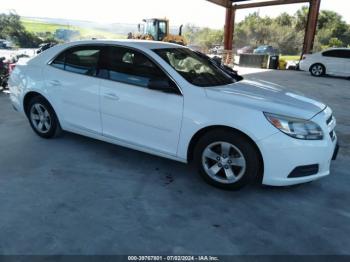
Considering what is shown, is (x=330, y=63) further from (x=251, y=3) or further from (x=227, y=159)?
(x=227, y=159)

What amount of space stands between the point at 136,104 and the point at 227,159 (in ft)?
3.90

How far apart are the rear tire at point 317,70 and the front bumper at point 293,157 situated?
1369cm

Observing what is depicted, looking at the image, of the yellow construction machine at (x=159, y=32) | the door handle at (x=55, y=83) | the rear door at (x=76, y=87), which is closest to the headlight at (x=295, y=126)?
the rear door at (x=76, y=87)

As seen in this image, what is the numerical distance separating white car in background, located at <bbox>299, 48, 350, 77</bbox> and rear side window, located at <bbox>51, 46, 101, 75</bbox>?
1377cm

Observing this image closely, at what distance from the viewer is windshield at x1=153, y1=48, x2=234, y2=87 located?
3756mm

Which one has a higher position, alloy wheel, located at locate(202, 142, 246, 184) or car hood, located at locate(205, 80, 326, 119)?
car hood, located at locate(205, 80, 326, 119)

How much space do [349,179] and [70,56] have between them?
389cm

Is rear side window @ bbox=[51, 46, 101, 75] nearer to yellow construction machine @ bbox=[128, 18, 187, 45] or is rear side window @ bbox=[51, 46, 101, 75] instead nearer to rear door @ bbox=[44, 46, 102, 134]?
rear door @ bbox=[44, 46, 102, 134]

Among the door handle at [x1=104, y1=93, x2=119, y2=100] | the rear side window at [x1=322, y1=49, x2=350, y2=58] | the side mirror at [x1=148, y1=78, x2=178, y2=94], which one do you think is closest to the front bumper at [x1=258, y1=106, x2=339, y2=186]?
the side mirror at [x1=148, y1=78, x2=178, y2=94]

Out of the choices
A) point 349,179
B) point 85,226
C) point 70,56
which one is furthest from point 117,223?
point 349,179

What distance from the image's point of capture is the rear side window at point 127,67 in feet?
12.2

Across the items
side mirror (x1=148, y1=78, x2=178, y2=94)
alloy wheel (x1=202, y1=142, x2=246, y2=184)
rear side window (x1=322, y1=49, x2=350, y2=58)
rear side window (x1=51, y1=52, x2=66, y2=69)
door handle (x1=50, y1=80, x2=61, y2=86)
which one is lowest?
alloy wheel (x1=202, y1=142, x2=246, y2=184)

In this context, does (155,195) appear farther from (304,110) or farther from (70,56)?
(70,56)

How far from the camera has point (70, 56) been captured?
4387mm
